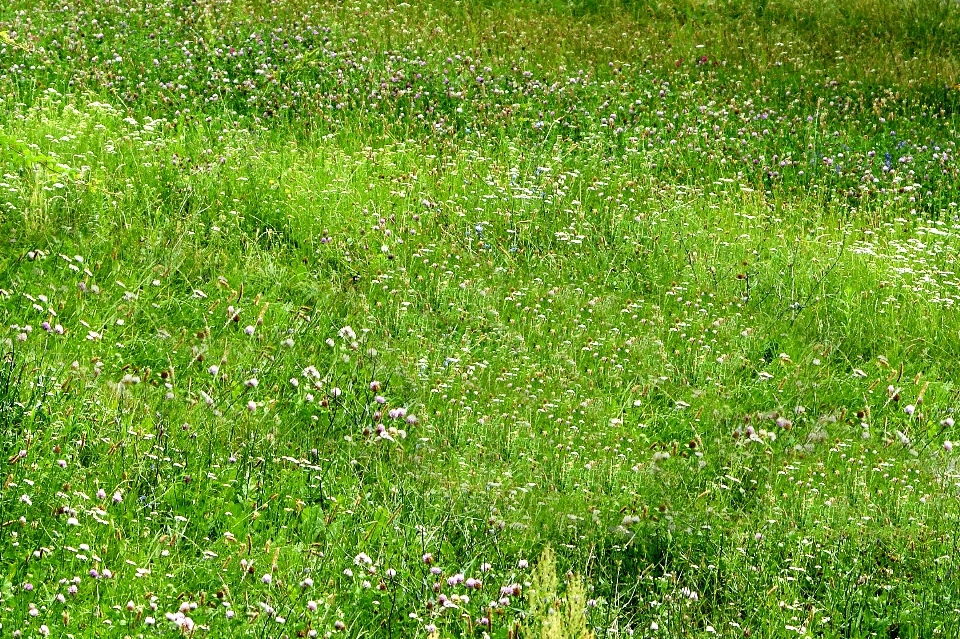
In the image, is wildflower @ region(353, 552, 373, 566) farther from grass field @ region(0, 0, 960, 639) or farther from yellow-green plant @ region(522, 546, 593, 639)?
yellow-green plant @ region(522, 546, 593, 639)

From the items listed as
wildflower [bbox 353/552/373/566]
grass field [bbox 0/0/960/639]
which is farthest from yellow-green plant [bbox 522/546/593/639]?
wildflower [bbox 353/552/373/566]

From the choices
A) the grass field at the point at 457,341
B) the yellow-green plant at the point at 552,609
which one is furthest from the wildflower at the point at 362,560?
the yellow-green plant at the point at 552,609

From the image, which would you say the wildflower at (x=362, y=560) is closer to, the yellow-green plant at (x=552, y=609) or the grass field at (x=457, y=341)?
the grass field at (x=457, y=341)

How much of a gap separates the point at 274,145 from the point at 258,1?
519 centimetres

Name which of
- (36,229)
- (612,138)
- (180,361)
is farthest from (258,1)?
(180,361)

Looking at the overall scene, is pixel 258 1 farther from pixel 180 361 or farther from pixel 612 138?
pixel 180 361

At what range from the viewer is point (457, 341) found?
724cm

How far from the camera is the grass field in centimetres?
466

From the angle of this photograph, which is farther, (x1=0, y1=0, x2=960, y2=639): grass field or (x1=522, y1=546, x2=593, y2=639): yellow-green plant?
(x1=0, y1=0, x2=960, y2=639): grass field

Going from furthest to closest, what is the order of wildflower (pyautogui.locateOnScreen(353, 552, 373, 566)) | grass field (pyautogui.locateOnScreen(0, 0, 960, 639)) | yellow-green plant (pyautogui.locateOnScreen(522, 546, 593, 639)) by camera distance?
Result: grass field (pyautogui.locateOnScreen(0, 0, 960, 639)) → wildflower (pyautogui.locateOnScreen(353, 552, 373, 566)) → yellow-green plant (pyautogui.locateOnScreen(522, 546, 593, 639))

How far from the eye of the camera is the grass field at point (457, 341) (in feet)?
15.3

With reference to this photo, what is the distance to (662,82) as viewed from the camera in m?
13.6

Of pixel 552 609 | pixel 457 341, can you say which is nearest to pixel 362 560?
pixel 552 609

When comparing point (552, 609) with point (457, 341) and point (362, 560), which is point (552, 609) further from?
point (457, 341)
